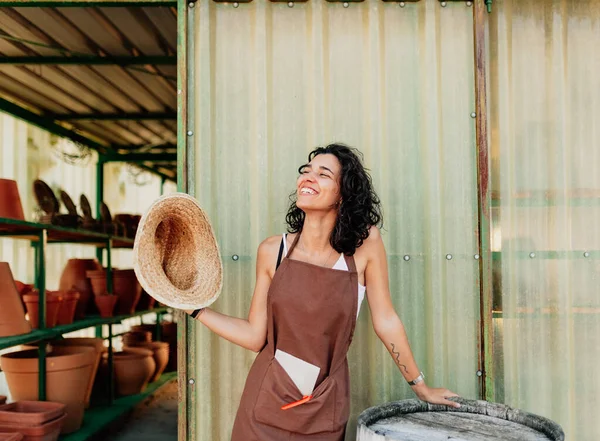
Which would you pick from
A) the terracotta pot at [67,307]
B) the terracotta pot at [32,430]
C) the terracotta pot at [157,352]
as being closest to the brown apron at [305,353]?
the terracotta pot at [32,430]

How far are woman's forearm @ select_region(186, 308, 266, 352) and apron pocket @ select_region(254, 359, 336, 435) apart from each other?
16 centimetres

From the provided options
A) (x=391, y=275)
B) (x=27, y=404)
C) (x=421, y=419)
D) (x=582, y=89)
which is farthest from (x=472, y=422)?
(x=27, y=404)

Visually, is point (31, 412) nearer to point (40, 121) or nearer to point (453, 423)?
point (453, 423)

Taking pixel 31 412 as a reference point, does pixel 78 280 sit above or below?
above

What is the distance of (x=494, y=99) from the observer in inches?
96.3

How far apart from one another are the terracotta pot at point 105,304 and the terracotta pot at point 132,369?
520 millimetres

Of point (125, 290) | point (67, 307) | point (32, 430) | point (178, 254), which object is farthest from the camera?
point (125, 290)

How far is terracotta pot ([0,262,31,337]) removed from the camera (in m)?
3.18

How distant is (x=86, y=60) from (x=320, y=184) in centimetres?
305

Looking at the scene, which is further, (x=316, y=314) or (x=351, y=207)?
(x=351, y=207)

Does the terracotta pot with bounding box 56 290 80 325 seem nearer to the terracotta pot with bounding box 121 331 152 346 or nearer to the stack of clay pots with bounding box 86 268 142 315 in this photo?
the stack of clay pots with bounding box 86 268 142 315

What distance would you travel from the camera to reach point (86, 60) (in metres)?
4.19

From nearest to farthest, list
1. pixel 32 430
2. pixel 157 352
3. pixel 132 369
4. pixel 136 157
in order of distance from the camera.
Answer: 1. pixel 32 430
2. pixel 132 369
3. pixel 157 352
4. pixel 136 157

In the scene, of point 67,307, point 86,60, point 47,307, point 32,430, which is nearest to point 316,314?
point 32,430
